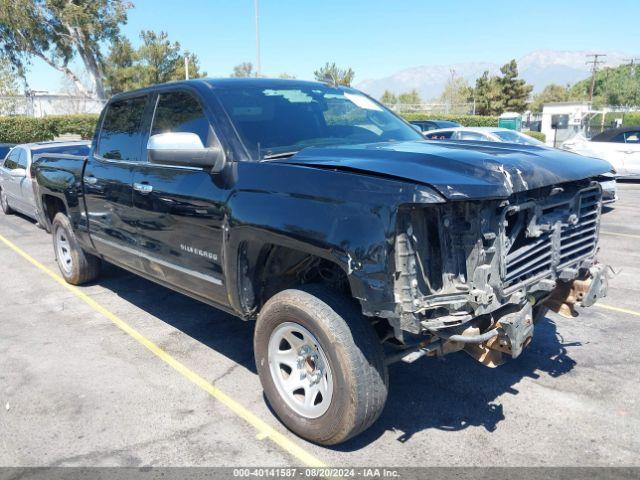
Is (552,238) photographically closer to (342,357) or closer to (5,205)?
(342,357)

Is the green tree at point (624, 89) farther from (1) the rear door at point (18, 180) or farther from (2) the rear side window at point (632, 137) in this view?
(1) the rear door at point (18, 180)

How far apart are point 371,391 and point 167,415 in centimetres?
148

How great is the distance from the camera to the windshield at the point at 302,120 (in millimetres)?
3693

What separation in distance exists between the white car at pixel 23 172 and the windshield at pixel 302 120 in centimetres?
582

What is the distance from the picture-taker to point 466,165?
274 centimetres

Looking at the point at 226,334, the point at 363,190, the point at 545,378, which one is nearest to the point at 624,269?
the point at 545,378

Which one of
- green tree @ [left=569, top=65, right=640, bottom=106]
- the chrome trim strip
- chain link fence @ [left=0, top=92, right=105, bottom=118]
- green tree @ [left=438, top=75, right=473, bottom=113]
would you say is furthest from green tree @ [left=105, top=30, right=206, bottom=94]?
green tree @ [left=569, top=65, right=640, bottom=106]

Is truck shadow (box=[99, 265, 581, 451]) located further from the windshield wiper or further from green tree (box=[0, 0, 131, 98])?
green tree (box=[0, 0, 131, 98])

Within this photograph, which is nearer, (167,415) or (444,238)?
(444,238)

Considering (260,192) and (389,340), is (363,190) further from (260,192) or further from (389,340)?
(389,340)

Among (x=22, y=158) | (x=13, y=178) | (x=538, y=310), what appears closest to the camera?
(x=538, y=310)

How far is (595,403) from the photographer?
3592 millimetres

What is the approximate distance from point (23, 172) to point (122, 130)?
5898 millimetres

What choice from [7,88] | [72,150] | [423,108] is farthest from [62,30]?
[72,150]
